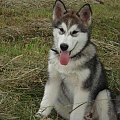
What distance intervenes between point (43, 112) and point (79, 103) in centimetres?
52

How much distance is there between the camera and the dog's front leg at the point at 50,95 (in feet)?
15.5

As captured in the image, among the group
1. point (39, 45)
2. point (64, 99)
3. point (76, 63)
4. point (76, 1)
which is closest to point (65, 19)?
point (76, 63)

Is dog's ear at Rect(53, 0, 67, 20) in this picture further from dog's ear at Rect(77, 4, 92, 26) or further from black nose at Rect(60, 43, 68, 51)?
black nose at Rect(60, 43, 68, 51)

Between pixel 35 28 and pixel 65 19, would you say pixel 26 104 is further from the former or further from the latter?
pixel 35 28

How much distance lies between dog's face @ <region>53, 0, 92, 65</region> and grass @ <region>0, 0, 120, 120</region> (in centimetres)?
81

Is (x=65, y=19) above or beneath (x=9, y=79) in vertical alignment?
above

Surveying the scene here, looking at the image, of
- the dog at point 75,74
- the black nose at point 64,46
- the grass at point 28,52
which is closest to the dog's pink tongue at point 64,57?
the dog at point 75,74

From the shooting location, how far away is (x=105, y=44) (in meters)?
7.12

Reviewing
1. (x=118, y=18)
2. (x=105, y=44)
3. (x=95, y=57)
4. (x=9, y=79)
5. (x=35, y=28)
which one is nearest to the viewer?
(x=95, y=57)

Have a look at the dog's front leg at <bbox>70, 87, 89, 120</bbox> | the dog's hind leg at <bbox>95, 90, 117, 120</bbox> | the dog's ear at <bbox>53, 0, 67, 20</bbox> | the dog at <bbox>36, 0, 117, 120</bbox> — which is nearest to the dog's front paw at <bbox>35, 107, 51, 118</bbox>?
the dog at <bbox>36, 0, 117, 120</bbox>

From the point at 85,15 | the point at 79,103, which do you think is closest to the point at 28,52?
the point at 85,15

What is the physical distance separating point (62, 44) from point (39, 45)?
2.74m

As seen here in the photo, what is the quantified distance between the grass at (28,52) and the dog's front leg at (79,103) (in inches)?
16.6

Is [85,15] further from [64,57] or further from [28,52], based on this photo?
[28,52]
